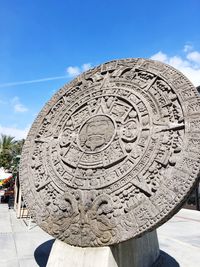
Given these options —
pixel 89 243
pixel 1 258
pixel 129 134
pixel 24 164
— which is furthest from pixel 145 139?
pixel 1 258

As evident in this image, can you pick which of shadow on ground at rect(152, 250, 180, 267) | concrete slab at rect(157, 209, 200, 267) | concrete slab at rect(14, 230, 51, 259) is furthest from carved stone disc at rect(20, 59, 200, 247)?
concrete slab at rect(157, 209, 200, 267)

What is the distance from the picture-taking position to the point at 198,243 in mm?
5855

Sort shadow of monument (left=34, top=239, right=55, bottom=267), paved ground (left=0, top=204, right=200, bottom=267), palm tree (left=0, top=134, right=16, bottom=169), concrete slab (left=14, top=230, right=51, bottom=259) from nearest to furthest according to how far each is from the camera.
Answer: shadow of monument (left=34, top=239, right=55, bottom=267)
paved ground (left=0, top=204, right=200, bottom=267)
concrete slab (left=14, top=230, right=51, bottom=259)
palm tree (left=0, top=134, right=16, bottom=169)

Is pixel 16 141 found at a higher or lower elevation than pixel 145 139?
higher

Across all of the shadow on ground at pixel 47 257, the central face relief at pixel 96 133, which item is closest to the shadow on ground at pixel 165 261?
the shadow on ground at pixel 47 257

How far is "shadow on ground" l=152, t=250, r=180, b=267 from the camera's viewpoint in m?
4.30

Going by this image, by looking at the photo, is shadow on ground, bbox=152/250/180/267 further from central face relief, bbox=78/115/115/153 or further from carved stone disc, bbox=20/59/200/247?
central face relief, bbox=78/115/115/153

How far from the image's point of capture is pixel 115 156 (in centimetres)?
323

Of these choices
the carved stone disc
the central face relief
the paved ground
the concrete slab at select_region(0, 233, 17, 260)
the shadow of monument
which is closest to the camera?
the carved stone disc

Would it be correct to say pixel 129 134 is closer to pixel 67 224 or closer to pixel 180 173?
pixel 180 173

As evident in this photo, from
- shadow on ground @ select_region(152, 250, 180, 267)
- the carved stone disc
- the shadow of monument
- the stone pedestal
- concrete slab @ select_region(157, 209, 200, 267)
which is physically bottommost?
concrete slab @ select_region(157, 209, 200, 267)

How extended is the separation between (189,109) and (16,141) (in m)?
28.0

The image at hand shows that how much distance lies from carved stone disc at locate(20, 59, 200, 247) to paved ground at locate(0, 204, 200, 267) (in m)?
1.42

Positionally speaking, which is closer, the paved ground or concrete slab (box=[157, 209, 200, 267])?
the paved ground
